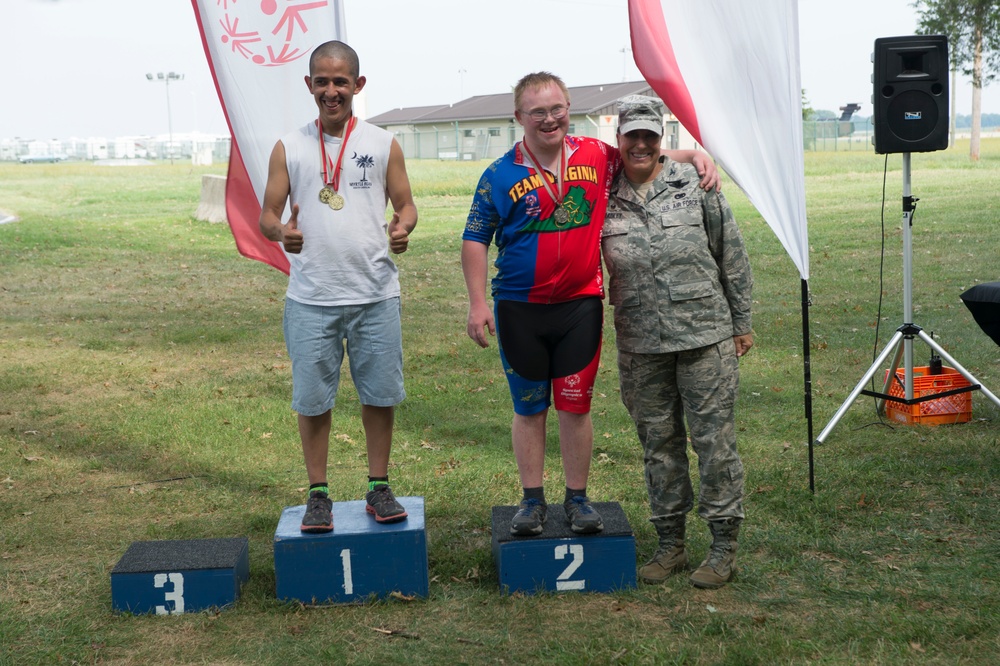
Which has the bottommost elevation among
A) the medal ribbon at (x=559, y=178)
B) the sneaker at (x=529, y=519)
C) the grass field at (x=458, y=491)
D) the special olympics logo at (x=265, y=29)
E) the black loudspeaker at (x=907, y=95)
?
the grass field at (x=458, y=491)

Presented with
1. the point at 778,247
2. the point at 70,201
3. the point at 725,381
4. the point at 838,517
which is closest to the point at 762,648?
the point at 725,381

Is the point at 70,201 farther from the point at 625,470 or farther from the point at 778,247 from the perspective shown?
the point at 625,470

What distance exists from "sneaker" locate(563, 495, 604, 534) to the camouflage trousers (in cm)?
31

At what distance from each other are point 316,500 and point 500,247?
1.27 metres

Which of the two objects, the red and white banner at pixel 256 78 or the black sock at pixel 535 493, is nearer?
the black sock at pixel 535 493

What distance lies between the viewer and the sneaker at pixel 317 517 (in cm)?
423

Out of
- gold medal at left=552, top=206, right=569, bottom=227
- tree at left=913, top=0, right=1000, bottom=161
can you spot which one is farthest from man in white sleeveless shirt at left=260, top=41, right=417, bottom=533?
tree at left=913, top=0, right=1000, bottom=161

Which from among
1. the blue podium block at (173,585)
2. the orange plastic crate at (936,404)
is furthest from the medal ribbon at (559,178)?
the orange plastic crate at (936,404)

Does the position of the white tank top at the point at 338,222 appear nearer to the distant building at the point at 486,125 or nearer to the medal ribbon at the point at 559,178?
the medal ribbon at the point at 559,178

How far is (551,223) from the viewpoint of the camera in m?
4.05

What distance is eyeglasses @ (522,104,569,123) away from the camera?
156 inches

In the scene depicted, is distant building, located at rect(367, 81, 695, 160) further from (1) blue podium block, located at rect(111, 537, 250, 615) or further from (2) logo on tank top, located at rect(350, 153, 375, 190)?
(1) blue podium block, located at rect(111, 537, 250, 615)

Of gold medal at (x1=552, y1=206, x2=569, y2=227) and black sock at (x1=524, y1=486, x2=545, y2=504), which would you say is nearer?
gold medal at (x1=552, y1=206, x2=569, y2=227)

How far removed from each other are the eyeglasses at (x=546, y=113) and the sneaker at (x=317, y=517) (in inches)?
69.0
